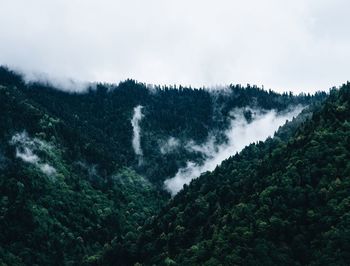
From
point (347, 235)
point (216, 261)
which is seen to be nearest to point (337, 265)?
point (347, 235)

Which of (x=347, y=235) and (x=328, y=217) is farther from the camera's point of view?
(x=328, y=217)

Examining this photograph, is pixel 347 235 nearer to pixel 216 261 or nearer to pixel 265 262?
pixel 265 262

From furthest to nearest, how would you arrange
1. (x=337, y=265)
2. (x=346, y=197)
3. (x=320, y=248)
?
(x=346, y=197)
(x=320, y=248)
(x=337, y=265)

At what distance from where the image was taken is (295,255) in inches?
7505

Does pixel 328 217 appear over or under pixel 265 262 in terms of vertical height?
over

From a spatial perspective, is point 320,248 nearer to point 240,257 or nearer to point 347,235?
point 347,235

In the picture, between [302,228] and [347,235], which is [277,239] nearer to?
[302,228]

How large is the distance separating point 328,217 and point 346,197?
32.2 feet

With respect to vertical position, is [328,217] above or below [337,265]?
above

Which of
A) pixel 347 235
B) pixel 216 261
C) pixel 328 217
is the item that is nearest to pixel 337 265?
pixel 347 235

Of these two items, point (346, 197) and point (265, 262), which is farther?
point (346, 197)

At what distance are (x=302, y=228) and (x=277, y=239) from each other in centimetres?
834

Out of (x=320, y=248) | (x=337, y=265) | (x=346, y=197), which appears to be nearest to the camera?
(x=337, y=265)

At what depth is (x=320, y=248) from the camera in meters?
186
